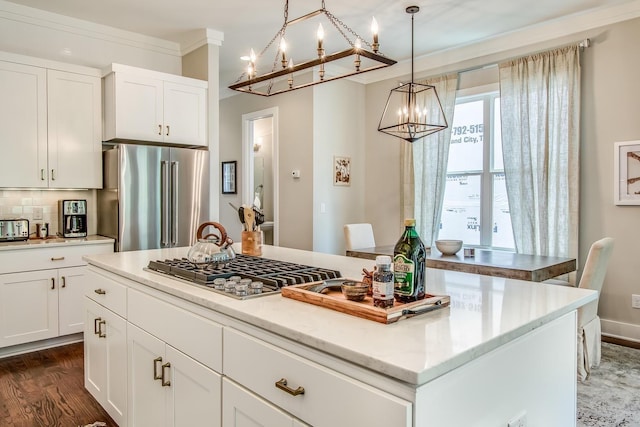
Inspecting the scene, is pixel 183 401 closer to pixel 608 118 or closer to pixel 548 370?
pixel 548 370

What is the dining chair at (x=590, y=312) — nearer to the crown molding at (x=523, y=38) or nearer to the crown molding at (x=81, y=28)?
the crown molding at (x=523, y=38)

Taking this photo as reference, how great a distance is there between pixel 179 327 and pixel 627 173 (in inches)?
149

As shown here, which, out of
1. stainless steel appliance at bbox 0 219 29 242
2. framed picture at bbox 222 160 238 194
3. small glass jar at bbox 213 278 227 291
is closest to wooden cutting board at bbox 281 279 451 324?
small glass jar at bbox 213 278 227 291

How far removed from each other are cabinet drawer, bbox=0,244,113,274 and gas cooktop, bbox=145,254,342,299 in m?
1.90

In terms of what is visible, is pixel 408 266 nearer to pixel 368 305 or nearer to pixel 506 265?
pixel 368 305

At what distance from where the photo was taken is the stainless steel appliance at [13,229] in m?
3.54

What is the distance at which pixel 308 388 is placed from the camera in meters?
1.13

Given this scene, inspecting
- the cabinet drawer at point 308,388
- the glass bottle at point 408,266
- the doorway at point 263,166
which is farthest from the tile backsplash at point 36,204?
the glass bottle at point 408,266

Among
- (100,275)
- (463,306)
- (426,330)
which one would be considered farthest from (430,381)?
(100,275)

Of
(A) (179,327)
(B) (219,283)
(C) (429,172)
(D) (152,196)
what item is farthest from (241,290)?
(C) (429,172)

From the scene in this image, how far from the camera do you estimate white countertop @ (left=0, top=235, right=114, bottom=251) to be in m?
3.33

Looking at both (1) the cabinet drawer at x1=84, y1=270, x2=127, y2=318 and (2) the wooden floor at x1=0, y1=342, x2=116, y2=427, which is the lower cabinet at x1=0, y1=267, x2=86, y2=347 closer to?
A: (2) the wooden floor at x1=0, y1=342, x2=116, y2=427

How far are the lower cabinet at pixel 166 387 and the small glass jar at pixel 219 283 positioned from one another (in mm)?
270

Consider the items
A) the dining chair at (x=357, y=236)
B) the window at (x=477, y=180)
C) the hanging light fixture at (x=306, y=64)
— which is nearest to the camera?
the hanging light fixture at (x=306, y=64)
